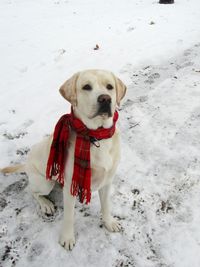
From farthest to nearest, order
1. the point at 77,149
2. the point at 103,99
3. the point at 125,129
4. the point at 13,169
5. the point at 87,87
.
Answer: the point at 125,129, the point at 13,169, the point at 77,149, the point at 87,87, the point at 103,99

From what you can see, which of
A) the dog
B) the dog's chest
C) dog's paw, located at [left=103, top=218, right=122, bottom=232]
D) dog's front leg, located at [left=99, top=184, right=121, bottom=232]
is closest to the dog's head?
the dog

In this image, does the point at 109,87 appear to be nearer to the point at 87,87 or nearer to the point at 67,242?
the point at 87,87

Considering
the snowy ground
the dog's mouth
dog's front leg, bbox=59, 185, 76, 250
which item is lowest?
the snowy ground

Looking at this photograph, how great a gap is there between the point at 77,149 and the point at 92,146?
0.39 feet

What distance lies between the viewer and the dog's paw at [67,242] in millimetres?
2709

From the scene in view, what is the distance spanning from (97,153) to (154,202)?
102cm

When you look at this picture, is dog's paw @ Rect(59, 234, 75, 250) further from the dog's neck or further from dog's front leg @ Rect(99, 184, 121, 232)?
the dog's neck

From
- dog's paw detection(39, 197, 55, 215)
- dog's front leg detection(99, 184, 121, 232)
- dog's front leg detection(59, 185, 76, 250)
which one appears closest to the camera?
dog's front leg detection(59, 185, 76, 250)

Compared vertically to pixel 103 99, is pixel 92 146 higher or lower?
lower

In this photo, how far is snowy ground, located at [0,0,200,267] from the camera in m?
2.73

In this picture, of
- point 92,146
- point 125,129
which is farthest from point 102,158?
point 125,129

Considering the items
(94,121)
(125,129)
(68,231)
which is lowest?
(125,129)

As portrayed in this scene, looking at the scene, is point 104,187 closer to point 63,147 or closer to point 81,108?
point 63,147

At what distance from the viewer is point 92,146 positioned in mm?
2424
